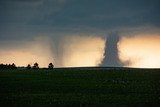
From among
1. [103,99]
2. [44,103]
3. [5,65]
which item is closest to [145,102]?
[103,99]

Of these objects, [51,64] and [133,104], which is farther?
[51,64]

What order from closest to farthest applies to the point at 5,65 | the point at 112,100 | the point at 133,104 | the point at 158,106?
the point at 158,106, the point at 133,104, the point at 112,100, the point at 5,65

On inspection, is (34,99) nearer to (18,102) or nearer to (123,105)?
(18,102)

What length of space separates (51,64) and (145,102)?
165 meters

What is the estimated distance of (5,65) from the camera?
195500 millimetres

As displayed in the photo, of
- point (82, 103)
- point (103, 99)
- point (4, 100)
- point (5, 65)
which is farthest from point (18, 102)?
point (5, 65)

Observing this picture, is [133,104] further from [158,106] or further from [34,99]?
[34,99]

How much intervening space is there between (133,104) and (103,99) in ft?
13.9

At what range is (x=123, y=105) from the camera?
111 ft

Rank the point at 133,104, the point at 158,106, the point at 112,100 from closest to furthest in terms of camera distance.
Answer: the point at 158,106
the point at 133,104
the point at 112,100

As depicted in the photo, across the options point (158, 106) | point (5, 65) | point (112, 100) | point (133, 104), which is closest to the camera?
point (158, 106)

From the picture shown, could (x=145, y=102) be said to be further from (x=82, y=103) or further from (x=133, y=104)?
(x=82, y=103)

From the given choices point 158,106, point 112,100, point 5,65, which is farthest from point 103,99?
point 5,65

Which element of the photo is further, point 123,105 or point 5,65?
point 5,65
